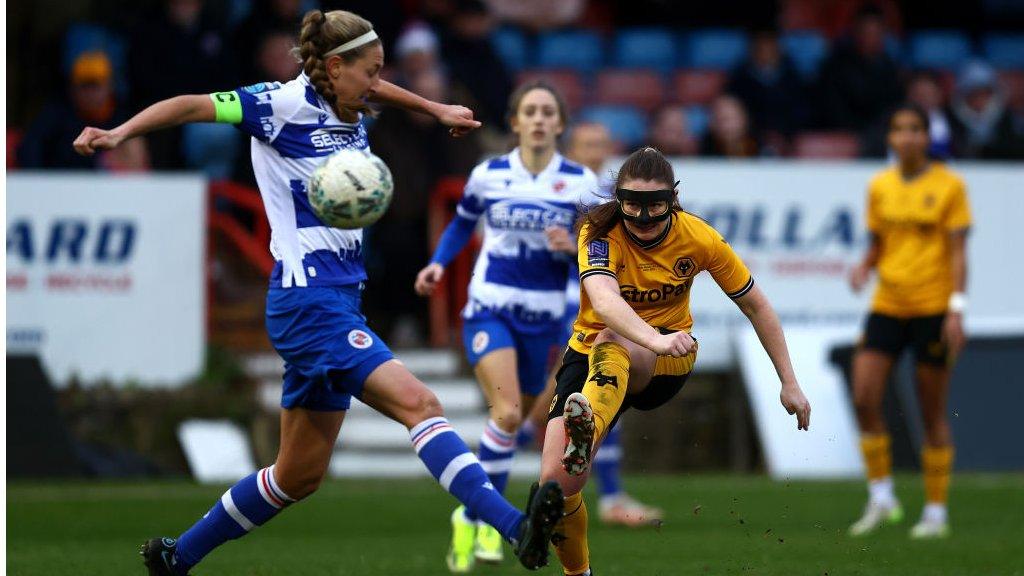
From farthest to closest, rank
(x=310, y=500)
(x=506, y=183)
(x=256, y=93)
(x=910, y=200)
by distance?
(x=310, y=500), (x=910, y=200), (x=506, y=183), (x=256, y=93)

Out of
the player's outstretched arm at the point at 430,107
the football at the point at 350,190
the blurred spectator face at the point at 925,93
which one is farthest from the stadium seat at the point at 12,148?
the football at the point at 350,190

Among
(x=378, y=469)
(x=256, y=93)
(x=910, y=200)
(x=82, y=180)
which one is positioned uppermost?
(x=256, y=93)

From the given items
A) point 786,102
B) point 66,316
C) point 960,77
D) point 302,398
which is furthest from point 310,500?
point 960,77

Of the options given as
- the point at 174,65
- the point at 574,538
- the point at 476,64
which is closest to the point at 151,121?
the point at 574,538

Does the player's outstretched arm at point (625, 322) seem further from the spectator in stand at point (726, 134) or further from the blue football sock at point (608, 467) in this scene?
the spectator in stand at point (726, 134)

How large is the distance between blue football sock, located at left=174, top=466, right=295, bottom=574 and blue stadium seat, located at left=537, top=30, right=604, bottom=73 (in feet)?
40.4

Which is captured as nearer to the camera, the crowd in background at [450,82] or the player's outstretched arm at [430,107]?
the player's outstretched arm at [430,107]

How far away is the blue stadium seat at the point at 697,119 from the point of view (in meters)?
18.7

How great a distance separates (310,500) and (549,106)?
4349mm

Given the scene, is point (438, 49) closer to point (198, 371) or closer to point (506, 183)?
point (198, 371)

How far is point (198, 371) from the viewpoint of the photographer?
49.3 ft

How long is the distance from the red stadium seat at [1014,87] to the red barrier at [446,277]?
7.90m

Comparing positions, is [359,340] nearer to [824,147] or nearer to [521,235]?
[521,235]

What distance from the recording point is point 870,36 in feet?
60.8
